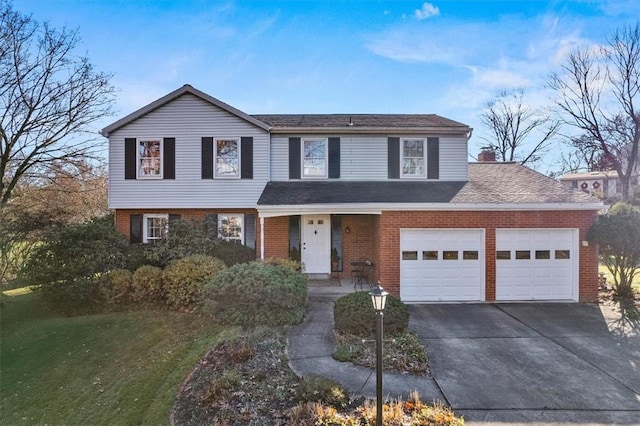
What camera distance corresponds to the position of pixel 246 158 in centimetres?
1296

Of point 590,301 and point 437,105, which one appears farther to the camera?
point 437,105

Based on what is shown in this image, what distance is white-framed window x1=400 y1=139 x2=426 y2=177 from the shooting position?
1320 centimetres

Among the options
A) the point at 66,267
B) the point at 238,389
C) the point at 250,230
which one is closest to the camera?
the point at 238,389

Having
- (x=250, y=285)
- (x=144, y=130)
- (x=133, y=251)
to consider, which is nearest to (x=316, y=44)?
(x=144, y=130)

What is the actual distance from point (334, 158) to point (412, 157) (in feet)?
10.0

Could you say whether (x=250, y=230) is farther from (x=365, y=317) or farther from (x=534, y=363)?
(x=534, y=363)

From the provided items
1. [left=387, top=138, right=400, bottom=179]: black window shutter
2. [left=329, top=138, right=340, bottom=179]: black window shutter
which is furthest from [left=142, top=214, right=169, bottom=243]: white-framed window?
[left=387, top=138, right=400, bottom=179]: black window shutter

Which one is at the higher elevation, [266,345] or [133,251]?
[133,251]

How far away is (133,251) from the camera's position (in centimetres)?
1146

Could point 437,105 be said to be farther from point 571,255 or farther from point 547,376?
point 547,376

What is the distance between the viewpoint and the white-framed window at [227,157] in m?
13.0

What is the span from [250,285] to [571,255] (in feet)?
31.9

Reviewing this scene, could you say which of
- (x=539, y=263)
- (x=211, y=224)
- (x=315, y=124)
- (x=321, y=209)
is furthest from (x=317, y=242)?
(x=539, y=263)

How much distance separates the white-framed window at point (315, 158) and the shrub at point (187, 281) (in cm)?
547
